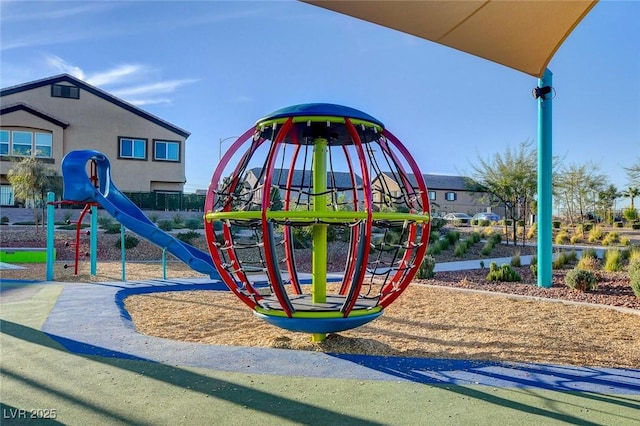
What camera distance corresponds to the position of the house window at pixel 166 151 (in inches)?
1175

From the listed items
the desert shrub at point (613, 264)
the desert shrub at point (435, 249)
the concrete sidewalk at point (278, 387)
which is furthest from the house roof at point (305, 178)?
the desert shrub at point (613, 264)

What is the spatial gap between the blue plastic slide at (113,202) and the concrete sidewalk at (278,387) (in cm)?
423

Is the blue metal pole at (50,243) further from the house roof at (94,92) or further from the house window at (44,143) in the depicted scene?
the house roof at (94,92)

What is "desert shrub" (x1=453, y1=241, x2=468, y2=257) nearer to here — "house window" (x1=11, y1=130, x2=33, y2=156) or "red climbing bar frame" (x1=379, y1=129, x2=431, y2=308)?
"red climbing bar frame" (x1=379, y1=129, x2=431, y2=308)

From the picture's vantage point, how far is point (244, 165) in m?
5.31

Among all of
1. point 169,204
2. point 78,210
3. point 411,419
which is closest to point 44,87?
point 78,210

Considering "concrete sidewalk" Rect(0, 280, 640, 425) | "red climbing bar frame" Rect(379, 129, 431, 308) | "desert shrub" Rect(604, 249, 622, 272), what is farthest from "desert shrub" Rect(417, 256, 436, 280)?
"concrete sidewalk" Rect(0, 280, 640, 425)

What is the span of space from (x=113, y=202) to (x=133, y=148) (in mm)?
19014

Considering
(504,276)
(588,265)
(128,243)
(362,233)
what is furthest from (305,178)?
(362,233)

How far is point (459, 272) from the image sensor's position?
12.2 m

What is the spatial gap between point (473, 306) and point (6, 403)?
653 centimetres

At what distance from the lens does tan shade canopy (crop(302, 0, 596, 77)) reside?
7223 millimetres

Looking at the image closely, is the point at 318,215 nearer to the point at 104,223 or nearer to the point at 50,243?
the point at 50,243

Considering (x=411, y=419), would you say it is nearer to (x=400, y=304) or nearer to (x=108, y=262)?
(x=400, y=304)
